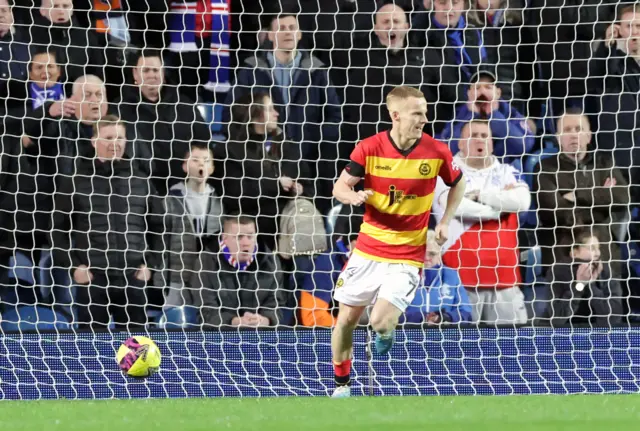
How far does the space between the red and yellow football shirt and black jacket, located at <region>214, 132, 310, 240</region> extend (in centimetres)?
167

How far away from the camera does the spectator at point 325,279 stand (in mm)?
7828

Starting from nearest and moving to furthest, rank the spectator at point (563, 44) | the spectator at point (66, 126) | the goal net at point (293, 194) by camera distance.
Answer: the goal net at point (293, 194) < the spectator at point (66, 126) < the spectator at point (563, 44)

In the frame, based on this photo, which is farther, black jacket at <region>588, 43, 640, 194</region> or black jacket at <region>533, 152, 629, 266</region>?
black jacket at <region>588, 43, 640, 194</region>

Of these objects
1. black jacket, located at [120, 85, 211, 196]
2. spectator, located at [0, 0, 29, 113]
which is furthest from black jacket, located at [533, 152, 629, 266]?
spectator, located at [0, 0, 29, 113]

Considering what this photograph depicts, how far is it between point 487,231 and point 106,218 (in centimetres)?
254

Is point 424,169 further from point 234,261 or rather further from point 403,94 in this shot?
point 234,261

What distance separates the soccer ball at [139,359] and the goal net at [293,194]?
979 millimetres

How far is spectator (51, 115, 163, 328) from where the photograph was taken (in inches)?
311

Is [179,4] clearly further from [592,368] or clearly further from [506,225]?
[592,368]

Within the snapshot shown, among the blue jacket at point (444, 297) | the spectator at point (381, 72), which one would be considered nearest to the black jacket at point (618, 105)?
the spectator at point (381, 72)

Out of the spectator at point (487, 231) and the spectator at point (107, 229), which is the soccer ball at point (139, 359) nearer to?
the spectator at point (107, 229)

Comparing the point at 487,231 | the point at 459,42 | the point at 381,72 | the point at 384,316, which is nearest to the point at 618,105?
the point at 459,42

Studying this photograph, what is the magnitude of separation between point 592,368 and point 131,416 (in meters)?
3.31

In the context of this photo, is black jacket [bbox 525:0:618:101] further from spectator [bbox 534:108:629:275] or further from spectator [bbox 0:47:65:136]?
spectator [bbox 0:47:65:136]
